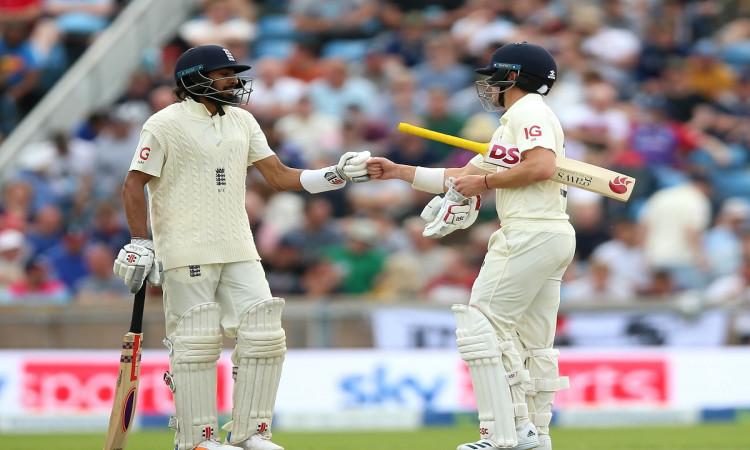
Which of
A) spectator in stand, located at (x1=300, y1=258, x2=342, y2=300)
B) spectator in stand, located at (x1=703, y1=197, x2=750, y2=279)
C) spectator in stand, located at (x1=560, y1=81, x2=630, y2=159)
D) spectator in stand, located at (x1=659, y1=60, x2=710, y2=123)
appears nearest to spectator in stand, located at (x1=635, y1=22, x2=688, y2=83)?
spectator in stand, located at (x1=659, y1=60, x2=710, y2=123)

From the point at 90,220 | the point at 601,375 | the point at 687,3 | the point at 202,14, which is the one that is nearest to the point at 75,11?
the point at 202,14

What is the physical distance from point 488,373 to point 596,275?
5.12 metres

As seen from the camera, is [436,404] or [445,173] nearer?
[445,173]

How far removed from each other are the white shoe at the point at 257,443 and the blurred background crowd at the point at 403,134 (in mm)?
4594

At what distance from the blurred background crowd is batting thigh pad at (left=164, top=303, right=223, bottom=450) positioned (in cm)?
468

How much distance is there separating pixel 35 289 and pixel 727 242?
621 cm

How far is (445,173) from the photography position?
6.97 meters

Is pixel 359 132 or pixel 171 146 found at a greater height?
pixel 359 132

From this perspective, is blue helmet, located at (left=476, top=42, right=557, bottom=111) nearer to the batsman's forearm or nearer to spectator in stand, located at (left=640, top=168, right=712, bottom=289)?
the batsman's forearm

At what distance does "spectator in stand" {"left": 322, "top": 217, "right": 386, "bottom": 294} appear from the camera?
11.5m

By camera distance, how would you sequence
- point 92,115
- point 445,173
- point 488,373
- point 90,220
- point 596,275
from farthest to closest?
point 92,115
point 90,220
point 596,275
point 445,173
point 488,373

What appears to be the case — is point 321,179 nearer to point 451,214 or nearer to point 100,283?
point 451,214

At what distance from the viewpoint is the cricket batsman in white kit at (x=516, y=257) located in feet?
20.9

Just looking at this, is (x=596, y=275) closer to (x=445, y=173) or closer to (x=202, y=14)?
(x=445, y=173)
